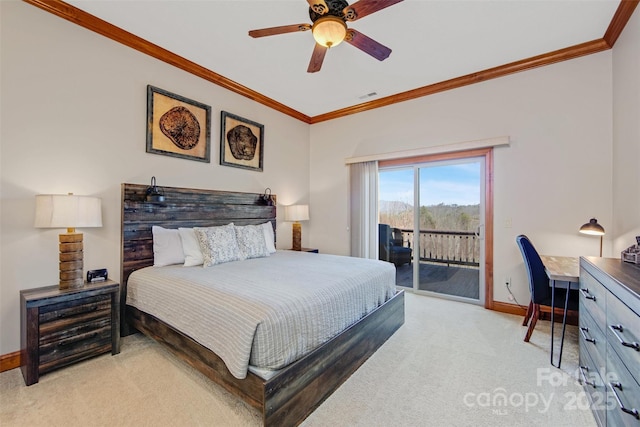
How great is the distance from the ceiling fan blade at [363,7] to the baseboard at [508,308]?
3.50 m

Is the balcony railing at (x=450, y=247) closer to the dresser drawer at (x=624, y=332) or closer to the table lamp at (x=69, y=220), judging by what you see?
the dresser drawer at (x=624, y=332)

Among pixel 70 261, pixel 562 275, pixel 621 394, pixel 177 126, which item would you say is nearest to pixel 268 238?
pixel 177 126

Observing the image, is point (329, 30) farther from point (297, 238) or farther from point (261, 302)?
point (297, 238)

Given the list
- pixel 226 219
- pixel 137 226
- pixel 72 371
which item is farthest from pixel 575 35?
pixel 72 371

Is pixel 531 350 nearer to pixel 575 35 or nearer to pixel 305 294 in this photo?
pixel 305 294

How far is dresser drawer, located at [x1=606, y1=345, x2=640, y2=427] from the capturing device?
1033 millimetres

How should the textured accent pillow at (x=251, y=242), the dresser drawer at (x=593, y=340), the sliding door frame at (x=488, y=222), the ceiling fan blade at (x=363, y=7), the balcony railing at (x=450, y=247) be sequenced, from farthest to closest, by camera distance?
the balcony railing at (x=450, y=247) < the sliding door frame at (x=488, y=222) < the textured accent pillow at (x=251, y=242) < the ceiling fan blade at (x=363, y=7) < the dresser drawer at (x=593, y=340)

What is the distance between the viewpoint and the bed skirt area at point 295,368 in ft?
4.85

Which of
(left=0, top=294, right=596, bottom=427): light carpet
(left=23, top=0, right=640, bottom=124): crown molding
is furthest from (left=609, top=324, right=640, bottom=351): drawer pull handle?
(left=23, top=0, right=640, bottom=124): crown molding

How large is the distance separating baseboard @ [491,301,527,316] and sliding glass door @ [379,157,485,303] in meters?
0.19

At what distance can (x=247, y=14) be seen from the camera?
2.47 meters

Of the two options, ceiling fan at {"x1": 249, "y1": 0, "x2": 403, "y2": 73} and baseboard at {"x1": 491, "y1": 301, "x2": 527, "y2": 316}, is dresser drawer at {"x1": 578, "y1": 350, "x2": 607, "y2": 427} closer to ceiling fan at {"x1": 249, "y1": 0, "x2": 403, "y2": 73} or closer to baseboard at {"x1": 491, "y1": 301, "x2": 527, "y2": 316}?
baseboard at {"x1": 491, "y1": 301, "x2": 527, "y2": 316}

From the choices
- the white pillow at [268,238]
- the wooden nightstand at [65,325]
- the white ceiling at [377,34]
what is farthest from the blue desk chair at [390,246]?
the wooden nightstand at [65,325]

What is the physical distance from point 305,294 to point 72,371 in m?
1.98
